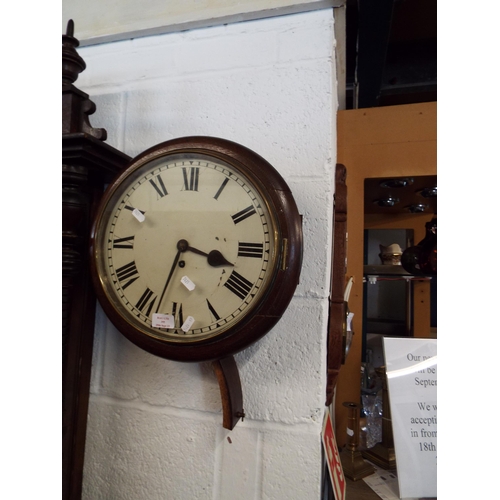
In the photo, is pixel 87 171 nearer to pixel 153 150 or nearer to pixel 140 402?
pixel 153 150

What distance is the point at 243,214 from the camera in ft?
2.40

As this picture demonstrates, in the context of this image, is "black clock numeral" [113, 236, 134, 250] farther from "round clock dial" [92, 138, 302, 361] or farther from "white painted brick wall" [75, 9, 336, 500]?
"white painted brick wall" [75, 9, 336, 500]

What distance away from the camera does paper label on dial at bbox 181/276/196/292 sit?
736 mm

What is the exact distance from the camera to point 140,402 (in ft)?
3.00

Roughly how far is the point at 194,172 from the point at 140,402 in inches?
22.3

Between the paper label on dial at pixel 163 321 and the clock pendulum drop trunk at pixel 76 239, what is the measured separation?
0.23 meters

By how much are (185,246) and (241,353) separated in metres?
0.29

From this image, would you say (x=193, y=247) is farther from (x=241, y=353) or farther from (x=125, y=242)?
(x=241, y=353)

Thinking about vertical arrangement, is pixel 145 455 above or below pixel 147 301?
below

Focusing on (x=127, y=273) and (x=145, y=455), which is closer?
(x=127, y=273)

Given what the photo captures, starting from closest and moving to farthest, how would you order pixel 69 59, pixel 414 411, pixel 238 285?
pixel 238 285, pixel 69 59, pixel 414 411

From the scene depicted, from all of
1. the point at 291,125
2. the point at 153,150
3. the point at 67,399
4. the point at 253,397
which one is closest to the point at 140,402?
the point at 67,399

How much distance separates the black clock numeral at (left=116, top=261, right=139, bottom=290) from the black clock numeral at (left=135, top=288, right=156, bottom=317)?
4 cm

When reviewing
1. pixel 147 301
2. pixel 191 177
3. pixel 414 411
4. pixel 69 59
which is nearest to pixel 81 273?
pixel 147 301
